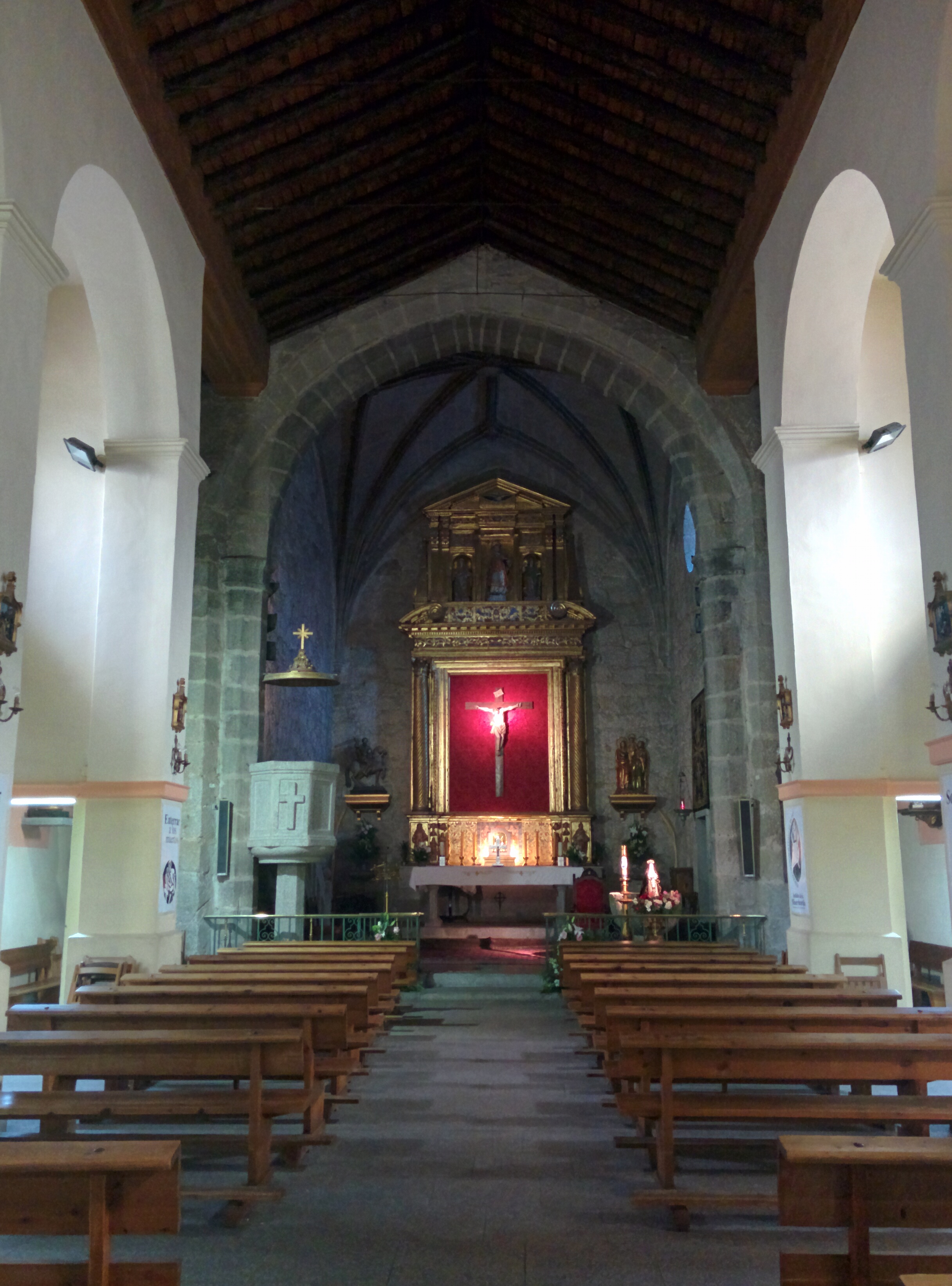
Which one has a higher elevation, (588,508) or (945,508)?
(588,508)

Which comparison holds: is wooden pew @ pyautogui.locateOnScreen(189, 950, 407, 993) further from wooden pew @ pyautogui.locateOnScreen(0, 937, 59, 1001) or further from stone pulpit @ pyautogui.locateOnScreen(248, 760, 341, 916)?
wooden pew @ pyautogui.locateOnScreen(0, 937, 59, 1001)

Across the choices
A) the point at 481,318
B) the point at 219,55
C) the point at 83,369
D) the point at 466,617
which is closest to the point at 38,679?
the point at 83,369

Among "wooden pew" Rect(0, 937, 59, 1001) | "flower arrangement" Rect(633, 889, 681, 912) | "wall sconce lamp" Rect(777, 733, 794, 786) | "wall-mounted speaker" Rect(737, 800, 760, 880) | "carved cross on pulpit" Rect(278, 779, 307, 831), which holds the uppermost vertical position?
"wall sconce lamp" Rect(777, 733, 794, 786)

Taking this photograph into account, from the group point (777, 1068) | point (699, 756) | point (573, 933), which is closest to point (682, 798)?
point (699, 756)

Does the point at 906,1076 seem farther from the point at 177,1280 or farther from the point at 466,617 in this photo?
the point at 466,617

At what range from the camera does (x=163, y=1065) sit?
4.49 meters

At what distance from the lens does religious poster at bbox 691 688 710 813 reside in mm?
14750

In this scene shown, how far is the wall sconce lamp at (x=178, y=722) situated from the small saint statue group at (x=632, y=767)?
1028 centimetres

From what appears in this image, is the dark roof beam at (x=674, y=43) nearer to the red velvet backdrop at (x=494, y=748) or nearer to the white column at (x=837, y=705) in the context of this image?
the white column at (x=837, y=705)

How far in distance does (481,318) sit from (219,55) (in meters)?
5.07

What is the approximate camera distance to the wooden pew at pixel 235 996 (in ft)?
19.1

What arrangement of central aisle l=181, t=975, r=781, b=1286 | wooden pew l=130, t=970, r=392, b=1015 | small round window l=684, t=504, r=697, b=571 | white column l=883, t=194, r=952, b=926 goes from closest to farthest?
1. central aisle l=181, t=975, r=781, b=1286
2. white column l=883, t=194, r=952, b=926
3. wooden pew l=130, t=970, r=392, b=1015
4. small round window l=684, t=504, r=697, b=571

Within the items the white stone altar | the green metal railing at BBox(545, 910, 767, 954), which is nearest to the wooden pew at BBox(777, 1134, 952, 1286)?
the green metal railing at BBox(545, 910, 767, 954)

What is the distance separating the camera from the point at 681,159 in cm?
923
